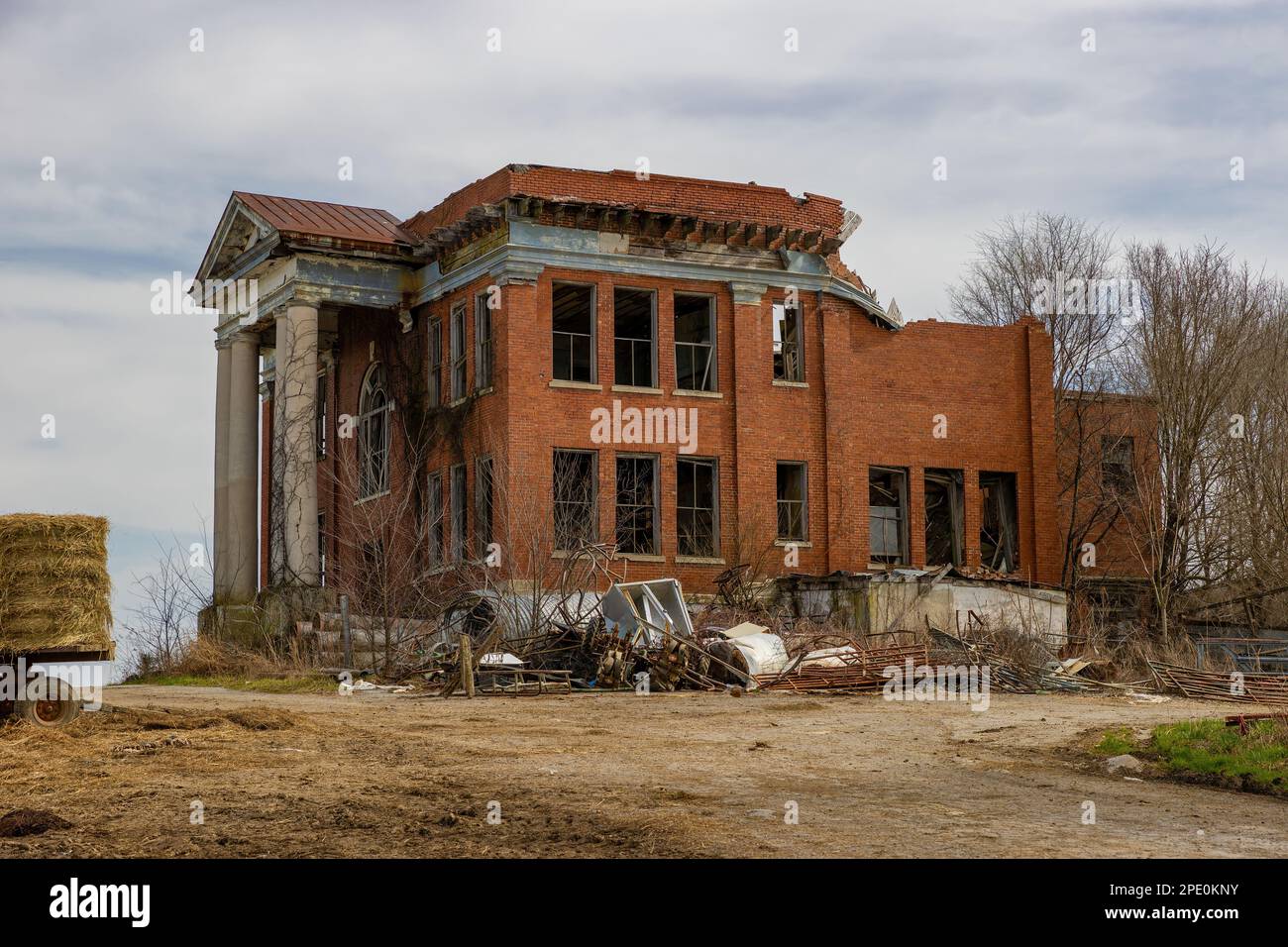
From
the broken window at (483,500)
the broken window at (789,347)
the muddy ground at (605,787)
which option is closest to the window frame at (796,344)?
the broken window at (789,347)

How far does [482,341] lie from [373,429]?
591cm

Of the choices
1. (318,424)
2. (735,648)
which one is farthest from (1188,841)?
(318,424)

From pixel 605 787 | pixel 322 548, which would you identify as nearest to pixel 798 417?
pixel 322 548

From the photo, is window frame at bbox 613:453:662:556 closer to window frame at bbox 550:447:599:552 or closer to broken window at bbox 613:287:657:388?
window frame at bbox 550:447:599:552

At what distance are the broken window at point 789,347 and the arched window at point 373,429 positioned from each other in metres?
9.05

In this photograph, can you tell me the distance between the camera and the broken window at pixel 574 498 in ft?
99.9

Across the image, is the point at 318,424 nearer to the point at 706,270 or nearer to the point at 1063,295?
the point at 706,270

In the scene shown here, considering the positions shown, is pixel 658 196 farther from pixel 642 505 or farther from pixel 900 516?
pixel 900 516

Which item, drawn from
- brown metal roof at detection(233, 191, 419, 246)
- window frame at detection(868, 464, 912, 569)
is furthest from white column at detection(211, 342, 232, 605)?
window frame at detection(868, 464, 912, 569)

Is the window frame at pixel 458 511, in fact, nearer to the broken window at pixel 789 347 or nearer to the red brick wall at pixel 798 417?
the red brick wall at pixel 798 417

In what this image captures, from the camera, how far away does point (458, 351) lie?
33.8 meters

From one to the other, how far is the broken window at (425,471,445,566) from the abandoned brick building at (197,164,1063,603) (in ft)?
0.42

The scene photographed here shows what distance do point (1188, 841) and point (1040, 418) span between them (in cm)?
2686

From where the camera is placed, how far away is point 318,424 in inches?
1597
